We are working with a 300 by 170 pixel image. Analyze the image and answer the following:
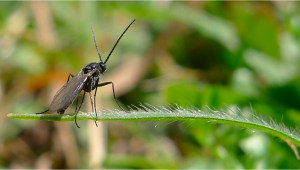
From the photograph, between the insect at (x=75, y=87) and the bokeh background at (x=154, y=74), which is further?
the bokeh background at (x=154, y=74)

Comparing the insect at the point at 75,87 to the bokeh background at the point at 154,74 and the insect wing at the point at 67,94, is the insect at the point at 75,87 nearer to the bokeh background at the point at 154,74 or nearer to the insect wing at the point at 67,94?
the insect wing at the point at 67,94

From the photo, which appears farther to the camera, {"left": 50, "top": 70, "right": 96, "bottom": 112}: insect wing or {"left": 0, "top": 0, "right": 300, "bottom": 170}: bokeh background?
{"left": 0, "top": 0, "right": 300, "bottom": 170}: bokeh background

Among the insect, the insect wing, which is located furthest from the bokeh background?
the insect wing

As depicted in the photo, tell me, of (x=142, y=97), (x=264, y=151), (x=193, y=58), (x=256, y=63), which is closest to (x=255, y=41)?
(x=256, y=63)

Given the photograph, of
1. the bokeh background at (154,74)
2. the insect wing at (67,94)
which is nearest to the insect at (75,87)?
the insect wing at (67,94)

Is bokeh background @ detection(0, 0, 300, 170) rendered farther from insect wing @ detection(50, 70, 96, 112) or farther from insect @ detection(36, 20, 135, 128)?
insect wing @ detection(50, 70, 96, 112)

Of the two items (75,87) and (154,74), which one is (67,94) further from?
(154,74)
